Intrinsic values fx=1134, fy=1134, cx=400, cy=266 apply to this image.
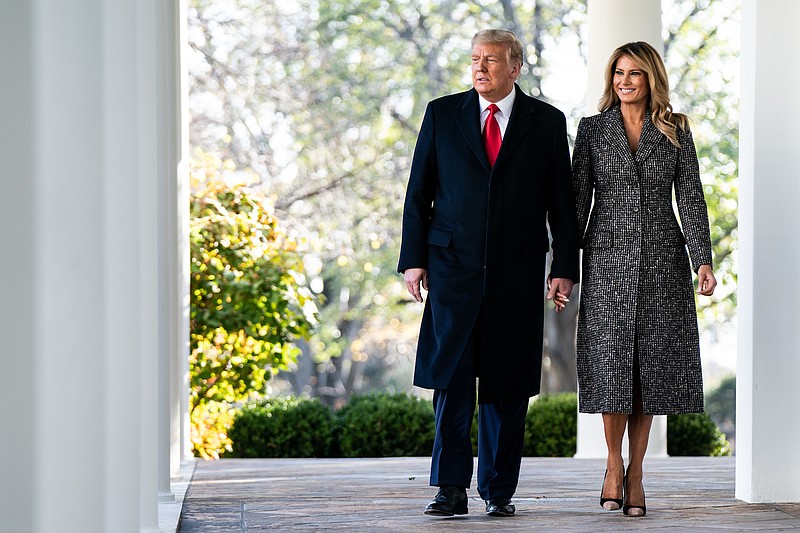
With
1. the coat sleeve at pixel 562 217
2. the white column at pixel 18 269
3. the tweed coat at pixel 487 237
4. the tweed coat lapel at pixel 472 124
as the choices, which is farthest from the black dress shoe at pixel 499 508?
the white column at pixel 18 269

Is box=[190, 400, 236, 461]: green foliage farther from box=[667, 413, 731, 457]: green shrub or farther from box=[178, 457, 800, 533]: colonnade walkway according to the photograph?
box=[667, 413, 731, 457]: green shrub

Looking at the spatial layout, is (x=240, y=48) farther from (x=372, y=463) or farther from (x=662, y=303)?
(x=662, y=303)

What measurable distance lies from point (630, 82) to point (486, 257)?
3.18 feet

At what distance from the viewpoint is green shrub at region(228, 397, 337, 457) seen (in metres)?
8.59

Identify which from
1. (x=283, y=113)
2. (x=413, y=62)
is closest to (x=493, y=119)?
(x=413, y=62)

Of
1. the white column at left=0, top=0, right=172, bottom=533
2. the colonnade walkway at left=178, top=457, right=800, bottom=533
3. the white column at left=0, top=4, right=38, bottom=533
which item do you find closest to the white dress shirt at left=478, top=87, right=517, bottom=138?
→ the colonnade walkway at left=178, top=457, right=800, bottom=533

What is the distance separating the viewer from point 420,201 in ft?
15.7

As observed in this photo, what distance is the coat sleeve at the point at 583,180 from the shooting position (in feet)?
16.0

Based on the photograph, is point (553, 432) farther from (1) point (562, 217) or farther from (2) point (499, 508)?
(1) point (562, 217)

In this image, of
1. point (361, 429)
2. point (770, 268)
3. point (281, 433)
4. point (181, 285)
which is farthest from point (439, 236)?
point (281, 433)

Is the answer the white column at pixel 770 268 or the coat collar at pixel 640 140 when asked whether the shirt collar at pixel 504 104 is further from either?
the white column at pixel 770 268

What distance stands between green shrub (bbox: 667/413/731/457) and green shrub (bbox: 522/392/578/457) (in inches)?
31.5

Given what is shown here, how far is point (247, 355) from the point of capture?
898 cm

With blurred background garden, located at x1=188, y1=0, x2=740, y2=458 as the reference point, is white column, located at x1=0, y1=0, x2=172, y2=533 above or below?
below
